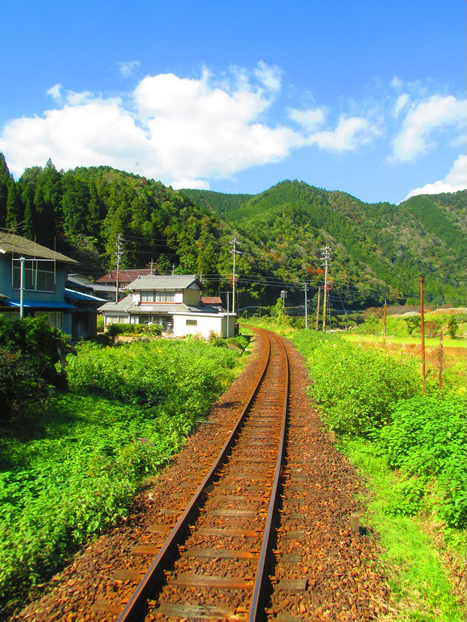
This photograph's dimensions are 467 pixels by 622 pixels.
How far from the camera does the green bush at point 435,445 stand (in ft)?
16.3

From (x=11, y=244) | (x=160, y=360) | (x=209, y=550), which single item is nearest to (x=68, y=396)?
(x=160, y=360)

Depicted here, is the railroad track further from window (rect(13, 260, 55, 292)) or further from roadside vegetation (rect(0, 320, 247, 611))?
window (rect(13, 260, 55, 292))

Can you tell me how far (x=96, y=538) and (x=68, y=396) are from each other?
19.4 ft

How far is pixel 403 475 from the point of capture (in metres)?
6.51

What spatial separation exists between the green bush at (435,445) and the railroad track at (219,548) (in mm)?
1934

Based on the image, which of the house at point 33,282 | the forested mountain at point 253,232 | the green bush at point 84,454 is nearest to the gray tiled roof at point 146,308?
the forested mountain at point 253,232

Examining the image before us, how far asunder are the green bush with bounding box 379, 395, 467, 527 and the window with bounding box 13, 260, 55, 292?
20034 mm

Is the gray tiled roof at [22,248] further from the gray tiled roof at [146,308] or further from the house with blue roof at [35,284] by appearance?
the gray tiled roof at [146,308]

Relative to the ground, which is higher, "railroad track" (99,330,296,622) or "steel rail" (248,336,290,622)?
"steel rail" (248,336,290,622)

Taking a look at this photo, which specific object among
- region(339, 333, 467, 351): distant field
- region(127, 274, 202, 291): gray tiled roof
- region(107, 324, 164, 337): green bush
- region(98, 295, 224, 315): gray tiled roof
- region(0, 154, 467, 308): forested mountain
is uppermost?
region(0, 154, 467, 308): forested mountain

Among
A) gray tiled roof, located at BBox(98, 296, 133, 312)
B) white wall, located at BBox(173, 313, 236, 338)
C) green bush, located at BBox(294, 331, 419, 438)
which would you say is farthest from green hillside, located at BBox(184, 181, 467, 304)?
green bush, located at BBox(294, 331, 419, 438)

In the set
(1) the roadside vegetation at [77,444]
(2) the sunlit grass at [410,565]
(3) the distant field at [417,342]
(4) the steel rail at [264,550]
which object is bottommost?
(2) the sunlit grass at [410,565]

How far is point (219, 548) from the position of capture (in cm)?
462

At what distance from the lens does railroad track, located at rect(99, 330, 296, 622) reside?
372 cm
